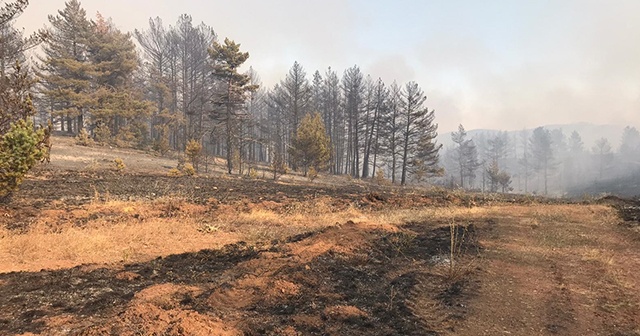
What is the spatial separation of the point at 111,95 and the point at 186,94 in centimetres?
886

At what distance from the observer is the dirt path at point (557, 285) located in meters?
4.01

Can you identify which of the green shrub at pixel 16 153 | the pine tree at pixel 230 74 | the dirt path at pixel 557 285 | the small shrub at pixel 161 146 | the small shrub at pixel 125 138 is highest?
the pine tree at pixel 230 74

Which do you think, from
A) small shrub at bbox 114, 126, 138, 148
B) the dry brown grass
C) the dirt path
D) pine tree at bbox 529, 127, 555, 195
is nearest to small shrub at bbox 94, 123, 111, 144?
small shrub at bbox 114, 126, 138, 148

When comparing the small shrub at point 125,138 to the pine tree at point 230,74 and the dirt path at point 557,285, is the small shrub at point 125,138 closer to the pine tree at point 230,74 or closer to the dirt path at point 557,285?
the pine tree at point 230,74

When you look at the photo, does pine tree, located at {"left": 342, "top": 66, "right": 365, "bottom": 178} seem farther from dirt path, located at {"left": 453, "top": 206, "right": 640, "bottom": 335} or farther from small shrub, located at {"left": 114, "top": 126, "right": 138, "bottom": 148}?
dirt path, located at {"left": 453, "top": 206, "right": 640, "bottom": 335}

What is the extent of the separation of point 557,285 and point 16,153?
12.9m

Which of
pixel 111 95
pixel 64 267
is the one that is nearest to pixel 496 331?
pixel 64 267

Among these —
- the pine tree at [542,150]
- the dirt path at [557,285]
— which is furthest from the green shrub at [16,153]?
the pine tree at [542,150]

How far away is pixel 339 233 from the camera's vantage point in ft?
27.4

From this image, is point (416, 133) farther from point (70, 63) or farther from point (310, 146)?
point (70, 63)

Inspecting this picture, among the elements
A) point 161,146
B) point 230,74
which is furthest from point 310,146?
point 161,146

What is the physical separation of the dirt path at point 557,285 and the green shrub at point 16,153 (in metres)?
11.5

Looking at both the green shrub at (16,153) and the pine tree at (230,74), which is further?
the pine tree at (230,74)

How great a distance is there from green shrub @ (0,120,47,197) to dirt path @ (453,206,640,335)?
11.5 metres
